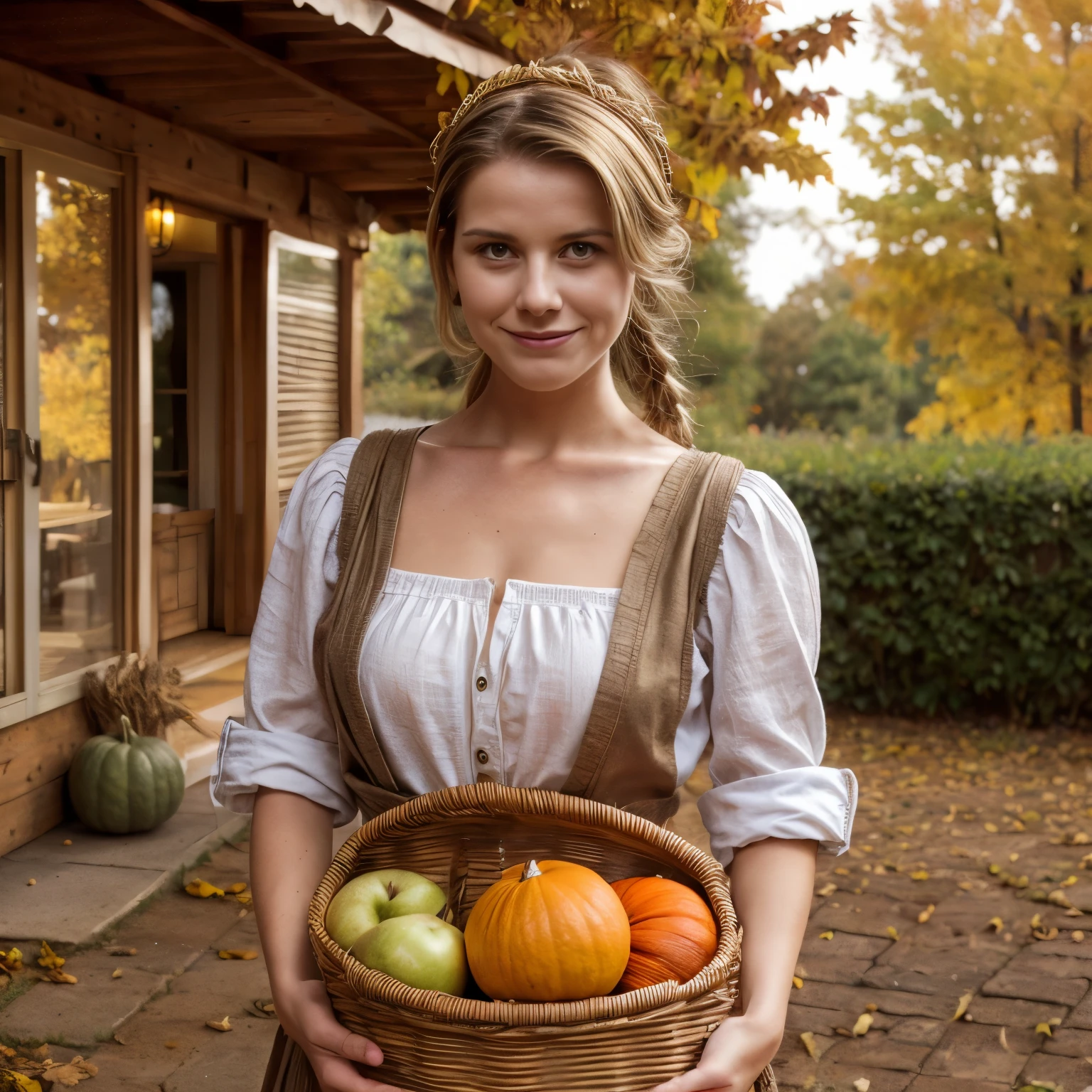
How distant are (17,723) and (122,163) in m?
2.29

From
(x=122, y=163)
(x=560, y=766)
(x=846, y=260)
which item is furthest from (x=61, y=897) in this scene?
(x=846, y=260)

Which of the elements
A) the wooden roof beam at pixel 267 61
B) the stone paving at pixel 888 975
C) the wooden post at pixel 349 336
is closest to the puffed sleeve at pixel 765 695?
the stone paving at pixel 888 975

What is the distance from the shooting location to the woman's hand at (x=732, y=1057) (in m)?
1.17

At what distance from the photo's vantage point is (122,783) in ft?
15.3

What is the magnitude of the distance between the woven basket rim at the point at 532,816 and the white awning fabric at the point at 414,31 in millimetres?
2620

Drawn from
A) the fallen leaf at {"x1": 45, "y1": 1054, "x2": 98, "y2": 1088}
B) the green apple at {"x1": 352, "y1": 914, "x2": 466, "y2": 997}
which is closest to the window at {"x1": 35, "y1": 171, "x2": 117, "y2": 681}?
the fallen leaf at {"x1": 45, "y1": 1054, "x2": 98, "y2": 1088}

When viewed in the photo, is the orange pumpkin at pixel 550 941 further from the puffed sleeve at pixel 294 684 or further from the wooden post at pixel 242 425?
the wooden post at pixel 242 425

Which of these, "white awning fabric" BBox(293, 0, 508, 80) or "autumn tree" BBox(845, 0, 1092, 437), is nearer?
"white awning fabric" BBox(293, 0, 508, 80)

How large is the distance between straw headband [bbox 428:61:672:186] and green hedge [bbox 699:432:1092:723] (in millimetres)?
5891

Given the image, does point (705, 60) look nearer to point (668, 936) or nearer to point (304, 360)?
point (304, 360)

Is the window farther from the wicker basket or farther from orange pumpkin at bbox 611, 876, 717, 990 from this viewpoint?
orange pumpkin at bbox 611, 876, 717, 990

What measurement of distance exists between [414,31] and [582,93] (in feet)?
8.22

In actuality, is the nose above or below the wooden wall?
above

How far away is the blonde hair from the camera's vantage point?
1.43 metres
